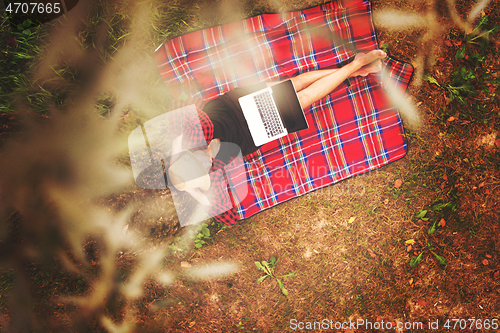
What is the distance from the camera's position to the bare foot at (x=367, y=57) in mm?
2461

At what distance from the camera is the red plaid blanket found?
2.53 meters

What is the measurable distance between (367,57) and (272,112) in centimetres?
116

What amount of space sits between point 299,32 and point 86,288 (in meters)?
3.57

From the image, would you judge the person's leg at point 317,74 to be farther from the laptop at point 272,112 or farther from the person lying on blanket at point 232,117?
the laptop at point 272,112

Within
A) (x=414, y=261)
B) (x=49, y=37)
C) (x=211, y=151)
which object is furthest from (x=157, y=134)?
(x=414, y=261)

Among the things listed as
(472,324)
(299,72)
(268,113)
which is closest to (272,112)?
(268,113)

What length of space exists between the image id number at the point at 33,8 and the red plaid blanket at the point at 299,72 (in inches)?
44.9

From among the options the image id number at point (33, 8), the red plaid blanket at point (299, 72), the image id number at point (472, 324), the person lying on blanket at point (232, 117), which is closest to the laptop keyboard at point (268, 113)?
the person lying on blanket at point (232, 117)

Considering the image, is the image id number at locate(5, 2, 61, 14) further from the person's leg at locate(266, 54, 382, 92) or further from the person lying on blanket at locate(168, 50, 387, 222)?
the person's leg at locate(266, 54, 382, 92)

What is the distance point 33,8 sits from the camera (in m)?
2.47

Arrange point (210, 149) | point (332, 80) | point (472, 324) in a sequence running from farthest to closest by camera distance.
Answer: point (472, 324)
point (332, 80)
point (210, 149)

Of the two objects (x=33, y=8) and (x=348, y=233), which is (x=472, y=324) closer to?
(x=348, y=233)

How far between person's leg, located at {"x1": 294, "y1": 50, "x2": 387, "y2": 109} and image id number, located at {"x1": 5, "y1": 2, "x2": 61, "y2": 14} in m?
2.69

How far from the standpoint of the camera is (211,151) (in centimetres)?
231
